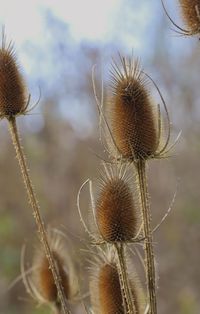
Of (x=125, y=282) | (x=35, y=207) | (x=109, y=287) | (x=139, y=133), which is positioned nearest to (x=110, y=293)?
(x=109, y=287)

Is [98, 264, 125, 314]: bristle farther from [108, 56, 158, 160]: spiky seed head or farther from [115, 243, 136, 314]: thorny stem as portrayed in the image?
[108, 56, 158, 160]: spiky seed head

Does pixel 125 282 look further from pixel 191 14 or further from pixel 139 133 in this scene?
pixel 191 14

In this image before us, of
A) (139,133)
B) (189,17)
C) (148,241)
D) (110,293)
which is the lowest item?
(110,293)

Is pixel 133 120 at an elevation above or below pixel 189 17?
below

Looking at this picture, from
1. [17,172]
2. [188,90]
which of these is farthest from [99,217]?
[188,90]

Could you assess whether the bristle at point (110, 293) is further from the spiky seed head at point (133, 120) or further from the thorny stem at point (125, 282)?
the spiky seed head at point (133, 120)

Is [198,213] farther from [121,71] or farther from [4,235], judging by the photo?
[121,71]

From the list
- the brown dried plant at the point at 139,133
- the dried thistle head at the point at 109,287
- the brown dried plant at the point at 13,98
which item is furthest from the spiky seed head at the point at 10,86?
the dried thistle head at the point at 109,287
